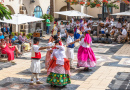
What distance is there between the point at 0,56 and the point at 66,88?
5.90 meters

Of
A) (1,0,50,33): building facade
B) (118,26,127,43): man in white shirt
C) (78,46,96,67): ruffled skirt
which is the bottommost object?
(78,46,96,67): ruffled skirt

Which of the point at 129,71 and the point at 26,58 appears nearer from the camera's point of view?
the point at 129,71

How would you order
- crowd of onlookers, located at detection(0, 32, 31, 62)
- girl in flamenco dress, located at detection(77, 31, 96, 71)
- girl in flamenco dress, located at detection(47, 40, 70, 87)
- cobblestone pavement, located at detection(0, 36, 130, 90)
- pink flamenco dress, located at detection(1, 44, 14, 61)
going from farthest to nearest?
crowd of onlookers, located at detection(0, 32, 31, 62)
pink flamenco dress, located at detection(1, 44, 14, 61)
girl in flamenco dress, located at detection(77, 31, 96, 71)
cobblestone pavement, located at detection(0, 36, 130, 90)
girl in flamenco dress, located at detection(47, 40, 70, 87)

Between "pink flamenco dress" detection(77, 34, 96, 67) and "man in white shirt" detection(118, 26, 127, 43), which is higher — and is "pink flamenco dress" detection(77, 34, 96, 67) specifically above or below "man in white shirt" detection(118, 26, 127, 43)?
below

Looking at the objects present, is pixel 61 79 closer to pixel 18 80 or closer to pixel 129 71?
pixel 18 80

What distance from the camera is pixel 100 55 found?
15.3 m

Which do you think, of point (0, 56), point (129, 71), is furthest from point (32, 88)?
point (0, 56)

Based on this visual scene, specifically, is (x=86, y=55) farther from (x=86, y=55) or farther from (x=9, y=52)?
(x=9, y=52)

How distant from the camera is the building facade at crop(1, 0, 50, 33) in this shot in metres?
23.3

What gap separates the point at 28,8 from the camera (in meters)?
32.6

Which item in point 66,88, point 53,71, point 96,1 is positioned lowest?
point 66,88

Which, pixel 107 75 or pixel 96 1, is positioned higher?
pixel 96 1

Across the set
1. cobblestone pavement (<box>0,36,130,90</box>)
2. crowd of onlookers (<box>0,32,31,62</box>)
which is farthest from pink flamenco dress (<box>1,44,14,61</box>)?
cobblestone pavement (<box>0,36,130,90</box>)

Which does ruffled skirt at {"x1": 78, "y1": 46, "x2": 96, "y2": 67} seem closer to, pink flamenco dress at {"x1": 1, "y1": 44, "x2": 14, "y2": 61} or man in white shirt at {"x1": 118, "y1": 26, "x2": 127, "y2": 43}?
pink flamenco dress at {"x1": 1, "y1": 44, "x2": 14, "y2": 61}
